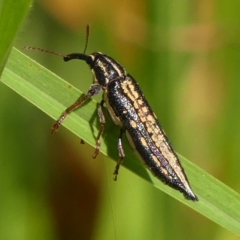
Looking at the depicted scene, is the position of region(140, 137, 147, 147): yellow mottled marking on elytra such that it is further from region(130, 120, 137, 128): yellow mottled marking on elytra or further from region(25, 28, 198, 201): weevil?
region(130, 120, 137, 128): yellow mottled marking on elytra

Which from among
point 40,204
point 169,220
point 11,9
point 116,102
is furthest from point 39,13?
point 11,9

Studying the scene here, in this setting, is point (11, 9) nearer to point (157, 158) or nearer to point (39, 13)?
point (157, 158)

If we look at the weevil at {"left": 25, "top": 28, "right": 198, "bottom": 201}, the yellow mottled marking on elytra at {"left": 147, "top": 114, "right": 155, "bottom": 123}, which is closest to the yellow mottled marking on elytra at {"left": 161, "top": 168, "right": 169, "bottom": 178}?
the weevil at {"left": 25, "top": 28, "right": 198, "bottom": 201}

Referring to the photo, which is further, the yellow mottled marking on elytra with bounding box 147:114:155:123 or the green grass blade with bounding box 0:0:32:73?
the yellow mottled marking on elytra with bounding box 147:114:155:123

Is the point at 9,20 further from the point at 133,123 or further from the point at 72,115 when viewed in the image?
the point at 133,123

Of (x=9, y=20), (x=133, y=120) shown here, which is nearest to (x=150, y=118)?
(x=133, y=120)

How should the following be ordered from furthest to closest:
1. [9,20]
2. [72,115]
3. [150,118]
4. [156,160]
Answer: [150,118] < [156,160] < [72,115] < [9,20]
